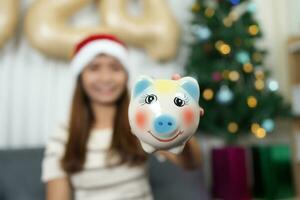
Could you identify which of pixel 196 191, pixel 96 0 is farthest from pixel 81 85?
pixel 96 0

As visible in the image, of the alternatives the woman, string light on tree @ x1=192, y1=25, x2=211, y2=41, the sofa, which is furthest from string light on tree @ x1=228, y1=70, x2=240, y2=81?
the woman

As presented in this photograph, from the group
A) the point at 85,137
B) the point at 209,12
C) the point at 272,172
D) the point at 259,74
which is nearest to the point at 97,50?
the point at 85,137

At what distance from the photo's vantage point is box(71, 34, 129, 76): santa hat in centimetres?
116

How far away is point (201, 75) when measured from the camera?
1.81 metres

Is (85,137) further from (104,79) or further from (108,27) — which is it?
(108,27)

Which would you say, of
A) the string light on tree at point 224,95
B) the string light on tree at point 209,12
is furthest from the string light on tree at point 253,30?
the string light on tree at point 224,95

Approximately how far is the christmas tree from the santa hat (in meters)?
0.71

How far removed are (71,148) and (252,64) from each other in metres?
1.07

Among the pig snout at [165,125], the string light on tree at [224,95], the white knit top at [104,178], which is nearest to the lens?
the pig snout at [165,125]

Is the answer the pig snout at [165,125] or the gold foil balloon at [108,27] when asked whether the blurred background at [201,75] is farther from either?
the pig snout at [165,125]

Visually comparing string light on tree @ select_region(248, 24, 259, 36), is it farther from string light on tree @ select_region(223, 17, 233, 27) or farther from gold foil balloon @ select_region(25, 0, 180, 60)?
gold foil balloon @ select_region(25, 0, 180, 60)

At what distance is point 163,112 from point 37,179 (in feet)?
4.29

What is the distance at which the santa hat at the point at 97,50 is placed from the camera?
1158mm

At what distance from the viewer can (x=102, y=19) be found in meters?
1.83
